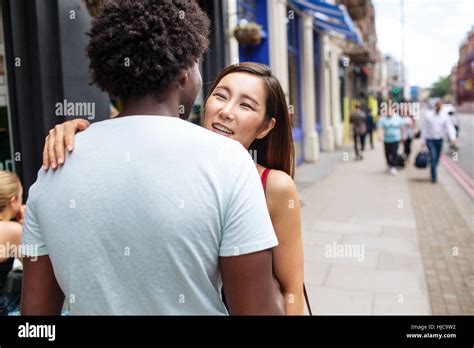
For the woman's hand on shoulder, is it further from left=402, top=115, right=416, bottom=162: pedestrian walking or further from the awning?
left=402, top=115, right=416, bottom=162: pedestrian walking

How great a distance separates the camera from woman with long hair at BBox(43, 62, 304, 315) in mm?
1613

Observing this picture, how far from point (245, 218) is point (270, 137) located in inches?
30.7

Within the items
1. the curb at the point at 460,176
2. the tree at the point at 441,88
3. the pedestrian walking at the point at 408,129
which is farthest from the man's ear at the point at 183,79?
the tree at the point at 441,88

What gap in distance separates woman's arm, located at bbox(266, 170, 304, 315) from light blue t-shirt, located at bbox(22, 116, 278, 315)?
0.45 meters

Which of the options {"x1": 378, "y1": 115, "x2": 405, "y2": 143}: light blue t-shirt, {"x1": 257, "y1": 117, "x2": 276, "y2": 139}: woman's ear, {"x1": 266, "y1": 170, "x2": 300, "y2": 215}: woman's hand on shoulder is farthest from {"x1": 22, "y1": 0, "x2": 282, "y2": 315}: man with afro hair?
{"x1": 378, "y1": 115, "x2": 405, "y2": 143}: light blue t-shirt

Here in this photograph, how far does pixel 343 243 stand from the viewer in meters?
5.86

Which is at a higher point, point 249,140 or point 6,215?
point 249,140

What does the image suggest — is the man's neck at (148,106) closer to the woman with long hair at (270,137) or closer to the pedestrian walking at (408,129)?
the woman with long hair at (270,137)

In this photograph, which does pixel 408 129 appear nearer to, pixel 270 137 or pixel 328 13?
pixel 328 13

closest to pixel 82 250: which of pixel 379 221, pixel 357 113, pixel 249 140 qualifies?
pixel 249 140

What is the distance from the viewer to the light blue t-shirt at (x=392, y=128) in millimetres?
11367

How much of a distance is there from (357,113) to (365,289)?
11338 millimetres
